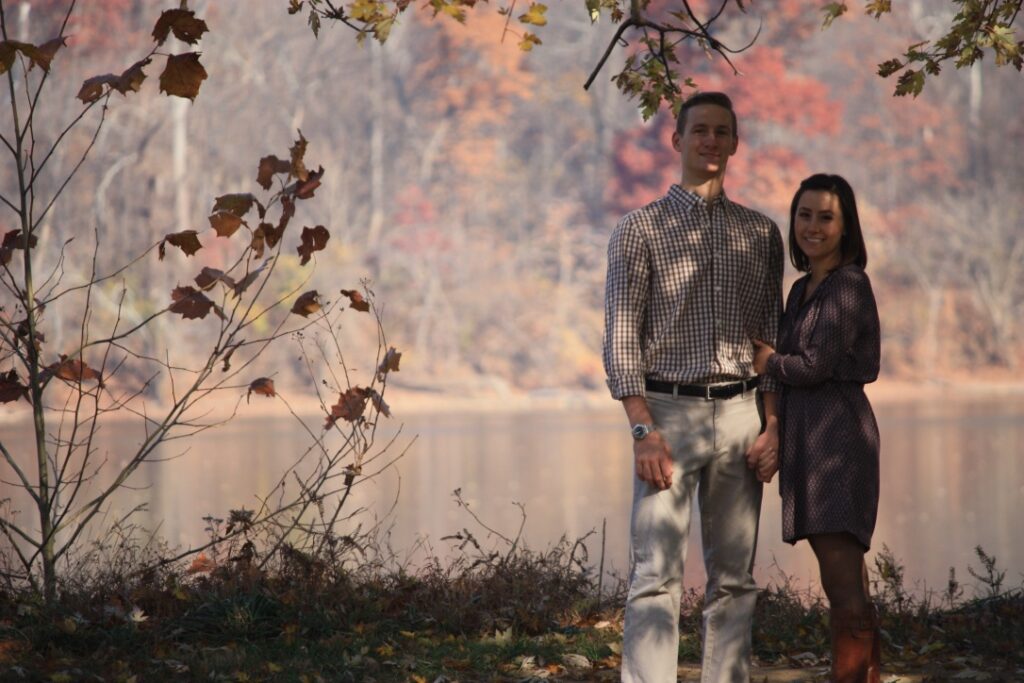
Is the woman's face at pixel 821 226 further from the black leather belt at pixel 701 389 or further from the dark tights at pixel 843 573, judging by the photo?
the dark tights at pixel 843 573

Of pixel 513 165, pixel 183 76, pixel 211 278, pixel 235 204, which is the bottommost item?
pixel 211 278

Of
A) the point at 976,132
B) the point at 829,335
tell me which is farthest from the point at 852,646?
the point at 976,132

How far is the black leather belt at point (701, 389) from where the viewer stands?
3684mm

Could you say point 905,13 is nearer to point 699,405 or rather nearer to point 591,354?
point 591,354

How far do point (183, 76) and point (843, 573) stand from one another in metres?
2.49

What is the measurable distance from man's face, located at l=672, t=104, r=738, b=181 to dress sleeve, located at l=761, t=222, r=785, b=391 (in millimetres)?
272

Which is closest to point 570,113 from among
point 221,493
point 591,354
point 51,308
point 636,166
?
point 636,166

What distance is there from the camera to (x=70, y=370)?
5219mm

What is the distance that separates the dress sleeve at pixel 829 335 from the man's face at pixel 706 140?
459mm

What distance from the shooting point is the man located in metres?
3.63

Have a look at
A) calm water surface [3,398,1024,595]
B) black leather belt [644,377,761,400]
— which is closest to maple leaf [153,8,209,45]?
black leather belt [644,377,761,400]

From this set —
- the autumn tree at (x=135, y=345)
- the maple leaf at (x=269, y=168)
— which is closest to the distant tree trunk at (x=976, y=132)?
the autumn tree at (x=135, y=345)

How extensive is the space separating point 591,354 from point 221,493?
17.9 m

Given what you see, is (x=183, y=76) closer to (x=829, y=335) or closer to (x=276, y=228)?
(x=276, y=228)
